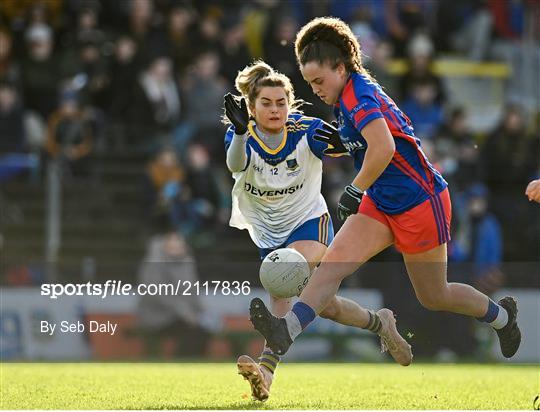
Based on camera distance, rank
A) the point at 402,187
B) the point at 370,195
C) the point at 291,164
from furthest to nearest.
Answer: the point at 291,164 < the point at 370,195 < the point at 402,187

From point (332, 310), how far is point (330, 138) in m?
1.20

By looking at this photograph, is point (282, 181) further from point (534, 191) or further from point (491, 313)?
point (534, 191)

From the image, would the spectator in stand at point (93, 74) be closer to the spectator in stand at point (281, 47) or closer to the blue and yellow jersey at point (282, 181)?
the spectator in stand at point (281, 47)

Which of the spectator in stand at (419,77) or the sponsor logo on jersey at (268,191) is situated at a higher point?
the sponsor logo on jersey at (268,191)

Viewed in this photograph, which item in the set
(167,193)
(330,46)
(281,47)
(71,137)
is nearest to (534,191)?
(330,46)

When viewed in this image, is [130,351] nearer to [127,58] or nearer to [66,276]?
[66,276]

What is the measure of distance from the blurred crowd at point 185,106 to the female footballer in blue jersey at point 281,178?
5.37 metres

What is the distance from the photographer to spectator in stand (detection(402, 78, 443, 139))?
54.2 feet

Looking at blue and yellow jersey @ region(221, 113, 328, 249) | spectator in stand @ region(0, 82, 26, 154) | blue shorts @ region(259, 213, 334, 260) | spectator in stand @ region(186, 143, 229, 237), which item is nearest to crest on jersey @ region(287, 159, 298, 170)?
blue and yellow jersey @ region(221, 113, 328, 249)

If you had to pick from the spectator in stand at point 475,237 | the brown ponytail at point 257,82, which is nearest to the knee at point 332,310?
the brown ponytail at point 257,82

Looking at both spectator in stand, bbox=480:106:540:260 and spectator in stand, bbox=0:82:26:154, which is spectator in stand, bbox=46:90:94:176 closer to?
spectator in stand, bbox=0:82:26:154

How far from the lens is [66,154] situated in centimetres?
1488

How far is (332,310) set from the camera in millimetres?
8609

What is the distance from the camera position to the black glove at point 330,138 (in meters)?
8.75
